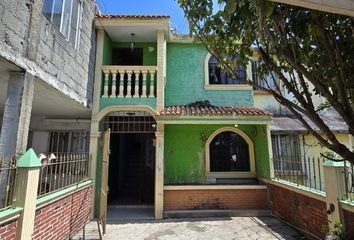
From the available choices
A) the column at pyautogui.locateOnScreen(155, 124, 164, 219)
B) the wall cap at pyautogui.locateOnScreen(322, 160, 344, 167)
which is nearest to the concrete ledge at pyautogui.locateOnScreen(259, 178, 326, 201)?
the wall cap at pyautogui.locateOnScreen(322, 160, 344, 167)

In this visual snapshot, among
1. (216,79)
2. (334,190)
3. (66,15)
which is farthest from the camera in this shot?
(216,79)

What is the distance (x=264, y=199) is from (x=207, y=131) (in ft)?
10.9

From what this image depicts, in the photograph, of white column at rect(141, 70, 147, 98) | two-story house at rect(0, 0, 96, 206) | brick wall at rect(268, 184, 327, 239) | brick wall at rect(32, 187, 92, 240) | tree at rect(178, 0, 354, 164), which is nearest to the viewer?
tree at rect(178, 0, 354, 164)

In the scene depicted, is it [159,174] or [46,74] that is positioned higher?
[46,74]

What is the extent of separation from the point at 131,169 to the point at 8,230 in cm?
870

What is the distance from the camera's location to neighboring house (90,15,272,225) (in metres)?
8.55

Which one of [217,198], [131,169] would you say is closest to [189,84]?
[217,198]

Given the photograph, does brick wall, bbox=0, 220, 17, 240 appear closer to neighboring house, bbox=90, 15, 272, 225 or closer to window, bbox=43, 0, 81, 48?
neighboring house, bbox=90, 15, 272, 225

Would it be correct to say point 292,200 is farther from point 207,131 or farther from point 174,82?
point 174,82

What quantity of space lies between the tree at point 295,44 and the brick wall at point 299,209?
389 centimetres

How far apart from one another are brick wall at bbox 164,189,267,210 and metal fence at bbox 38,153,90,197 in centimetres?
304

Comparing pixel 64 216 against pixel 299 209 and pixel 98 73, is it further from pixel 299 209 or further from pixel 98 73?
pixel 299 209

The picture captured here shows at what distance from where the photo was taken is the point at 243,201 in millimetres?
8703

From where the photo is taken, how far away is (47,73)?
17.7 feet
